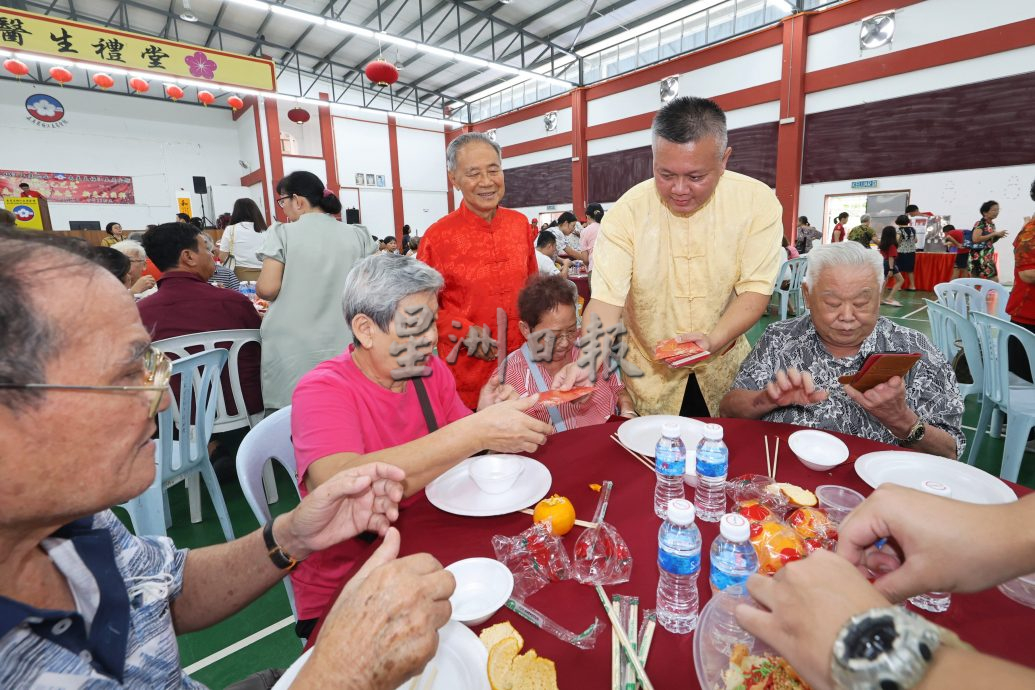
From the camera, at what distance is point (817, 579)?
616 millimetres

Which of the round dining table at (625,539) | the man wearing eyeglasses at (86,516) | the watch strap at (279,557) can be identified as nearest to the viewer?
the man wearing eyeglasses at (86,516)

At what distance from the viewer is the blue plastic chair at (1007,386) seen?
8.02ft

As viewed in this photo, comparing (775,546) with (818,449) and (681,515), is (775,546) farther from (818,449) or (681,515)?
(818,449)

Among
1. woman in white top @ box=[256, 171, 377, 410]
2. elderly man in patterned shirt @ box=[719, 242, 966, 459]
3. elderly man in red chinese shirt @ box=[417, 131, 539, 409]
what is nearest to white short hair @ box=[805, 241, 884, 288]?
elderly man in patterned shirt @ box=[719, 242, 966, 459]

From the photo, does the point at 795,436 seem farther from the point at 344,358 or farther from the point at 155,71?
the point at 155,71

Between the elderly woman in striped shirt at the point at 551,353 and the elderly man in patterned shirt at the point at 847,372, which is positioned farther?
the elderly woman in striped shirt at the point at 551,353

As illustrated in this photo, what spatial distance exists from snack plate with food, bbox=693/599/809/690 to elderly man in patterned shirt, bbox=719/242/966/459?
103cm

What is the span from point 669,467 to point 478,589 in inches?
22.9

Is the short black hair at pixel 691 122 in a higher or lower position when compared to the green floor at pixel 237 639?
higher

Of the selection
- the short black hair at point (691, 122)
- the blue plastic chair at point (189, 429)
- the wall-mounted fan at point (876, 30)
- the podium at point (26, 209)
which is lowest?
the blue plastic chair at point (189, 429)

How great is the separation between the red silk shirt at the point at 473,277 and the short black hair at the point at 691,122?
101 centimetres

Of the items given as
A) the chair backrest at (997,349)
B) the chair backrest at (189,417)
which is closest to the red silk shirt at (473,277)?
the chair backrest at (189,417)

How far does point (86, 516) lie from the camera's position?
0.76 meters

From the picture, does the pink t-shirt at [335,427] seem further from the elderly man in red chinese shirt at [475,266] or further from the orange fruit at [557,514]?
the elderly man in red chinese shirt at [475,266]
